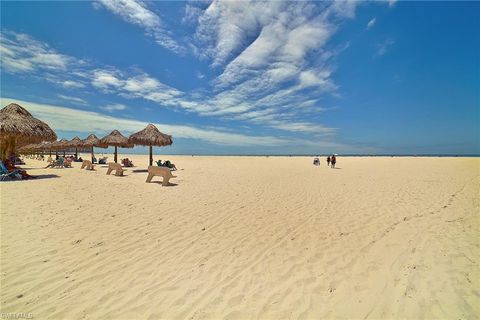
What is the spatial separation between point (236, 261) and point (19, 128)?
51.9 feet

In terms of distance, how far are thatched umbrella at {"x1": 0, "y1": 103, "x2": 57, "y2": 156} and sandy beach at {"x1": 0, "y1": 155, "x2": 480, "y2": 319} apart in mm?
8088

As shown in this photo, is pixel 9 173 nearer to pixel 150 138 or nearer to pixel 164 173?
pixel 150 138

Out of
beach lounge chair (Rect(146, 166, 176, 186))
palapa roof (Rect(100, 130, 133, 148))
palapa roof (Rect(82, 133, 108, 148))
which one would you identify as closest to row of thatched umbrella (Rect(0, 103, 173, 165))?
palapa roof (Rect(100, 130, 133, 148))

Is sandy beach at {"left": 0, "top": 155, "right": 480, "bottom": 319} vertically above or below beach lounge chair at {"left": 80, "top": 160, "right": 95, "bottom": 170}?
below

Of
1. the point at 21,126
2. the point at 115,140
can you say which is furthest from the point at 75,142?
the point at 21,126

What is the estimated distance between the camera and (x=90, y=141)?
23.6 m

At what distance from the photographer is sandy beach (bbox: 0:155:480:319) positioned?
2711 mm

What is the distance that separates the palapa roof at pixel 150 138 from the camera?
1736 cm

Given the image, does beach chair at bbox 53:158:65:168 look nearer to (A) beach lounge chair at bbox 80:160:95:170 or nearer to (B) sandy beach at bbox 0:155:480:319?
(A) beach lounge chair at bbox 80:160:95:170

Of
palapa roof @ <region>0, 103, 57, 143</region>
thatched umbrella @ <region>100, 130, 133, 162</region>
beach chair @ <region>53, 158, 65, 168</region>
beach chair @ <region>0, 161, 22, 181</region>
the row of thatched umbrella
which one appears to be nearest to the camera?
beach chair @ <region>0, 161, 22, 181</region>

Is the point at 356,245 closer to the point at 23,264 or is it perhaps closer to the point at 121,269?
the point at 121,269

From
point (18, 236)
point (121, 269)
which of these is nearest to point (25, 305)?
point (121, 269)

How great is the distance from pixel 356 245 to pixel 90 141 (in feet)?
88.2

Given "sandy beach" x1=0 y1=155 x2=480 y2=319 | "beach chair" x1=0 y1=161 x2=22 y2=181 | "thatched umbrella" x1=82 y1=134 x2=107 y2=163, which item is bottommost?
"sandy beach" x1=0 y1=155 x2=480 y2=319
